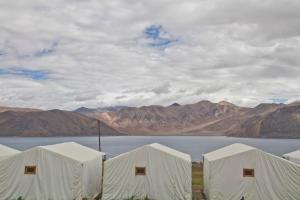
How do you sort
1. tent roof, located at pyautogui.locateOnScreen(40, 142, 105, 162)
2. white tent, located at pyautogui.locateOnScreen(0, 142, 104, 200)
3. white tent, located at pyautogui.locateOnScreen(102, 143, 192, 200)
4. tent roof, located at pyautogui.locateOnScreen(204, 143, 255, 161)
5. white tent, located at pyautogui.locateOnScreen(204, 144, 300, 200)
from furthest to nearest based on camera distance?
tent roof, located at pyautogui.locateOnScreen(40, 142, 105, 162), tent roof, located at pyautogui.locateOnScreen(204, 143, 255, 161), white tent, located at pyautogui.locateOnScreen(102, 143, 192, 200), white tent, located at pyautogui.locateOnScreen(0, 142, 104, 200), white tent, located at pyautogui.locateOnScreen(204, 144, 300, 200)

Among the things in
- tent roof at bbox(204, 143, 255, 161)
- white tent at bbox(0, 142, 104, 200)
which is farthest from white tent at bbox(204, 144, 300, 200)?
white tent at bbox(0, 142, 104, 200)

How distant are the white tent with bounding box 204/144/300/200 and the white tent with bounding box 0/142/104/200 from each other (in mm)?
8718

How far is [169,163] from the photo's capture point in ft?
93.2

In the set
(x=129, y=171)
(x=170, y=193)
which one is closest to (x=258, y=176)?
(x=170, y=193)

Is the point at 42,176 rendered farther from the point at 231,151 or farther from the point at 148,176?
the point at 231,151

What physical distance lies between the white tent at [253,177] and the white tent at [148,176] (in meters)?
1.93

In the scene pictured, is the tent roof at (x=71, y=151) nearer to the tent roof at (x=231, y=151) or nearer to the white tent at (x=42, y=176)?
the white tent at (x=42, y=176)

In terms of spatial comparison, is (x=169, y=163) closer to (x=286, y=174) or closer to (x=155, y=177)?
(x=155, y=177)

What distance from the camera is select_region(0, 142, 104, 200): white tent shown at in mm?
27625

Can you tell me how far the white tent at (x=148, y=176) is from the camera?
92.1 ft

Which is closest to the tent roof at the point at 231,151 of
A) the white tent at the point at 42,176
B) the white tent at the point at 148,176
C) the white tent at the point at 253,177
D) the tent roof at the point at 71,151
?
the white tent at the point at 253,177

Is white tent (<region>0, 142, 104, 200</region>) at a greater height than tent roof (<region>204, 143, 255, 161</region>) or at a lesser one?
lesser

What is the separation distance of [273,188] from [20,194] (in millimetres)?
15885

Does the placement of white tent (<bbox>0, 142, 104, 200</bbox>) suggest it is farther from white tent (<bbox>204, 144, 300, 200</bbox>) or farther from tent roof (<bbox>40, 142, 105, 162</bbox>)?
white tent (<bbox>204, 144, 300, 200</bbox>)
